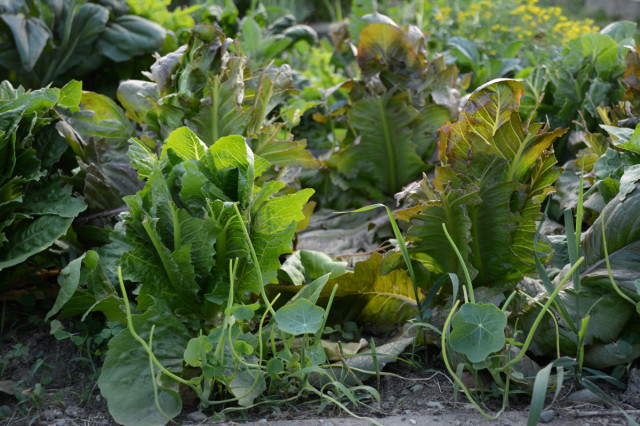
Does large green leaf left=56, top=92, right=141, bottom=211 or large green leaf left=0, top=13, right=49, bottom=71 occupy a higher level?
large green leaf left=0, top=13, right=49, bottom=71

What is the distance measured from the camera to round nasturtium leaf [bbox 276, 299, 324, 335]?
1.41m

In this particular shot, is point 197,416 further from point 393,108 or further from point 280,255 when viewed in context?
point 393,108

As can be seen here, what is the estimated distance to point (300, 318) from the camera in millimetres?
1441

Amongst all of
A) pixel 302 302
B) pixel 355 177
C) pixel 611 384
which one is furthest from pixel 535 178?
pixel 355 177

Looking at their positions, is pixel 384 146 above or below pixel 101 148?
below

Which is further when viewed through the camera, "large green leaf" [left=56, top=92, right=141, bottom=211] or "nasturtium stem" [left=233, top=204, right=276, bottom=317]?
"large green leaf" [left=56, top=92, right=141, bottom=211]

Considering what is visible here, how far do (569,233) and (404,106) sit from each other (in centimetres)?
125

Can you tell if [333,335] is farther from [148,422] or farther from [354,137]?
[354,137]

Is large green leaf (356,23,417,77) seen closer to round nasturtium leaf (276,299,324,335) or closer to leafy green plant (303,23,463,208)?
leafy green plant (303,23,463,208)

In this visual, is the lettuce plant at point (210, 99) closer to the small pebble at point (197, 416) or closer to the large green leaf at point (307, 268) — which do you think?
the large green leaf at point (307, 268)

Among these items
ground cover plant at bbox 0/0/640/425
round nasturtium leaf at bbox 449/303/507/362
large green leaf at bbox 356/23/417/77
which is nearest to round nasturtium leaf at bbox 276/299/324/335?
ground cover plant at bbox 0/0/640/425

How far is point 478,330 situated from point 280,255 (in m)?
0.81

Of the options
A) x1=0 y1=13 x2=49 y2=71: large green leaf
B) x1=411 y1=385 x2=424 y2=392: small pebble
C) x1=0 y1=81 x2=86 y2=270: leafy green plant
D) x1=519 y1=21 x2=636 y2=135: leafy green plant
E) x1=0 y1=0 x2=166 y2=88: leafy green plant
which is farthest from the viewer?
x1=0 y1=0 x2=166 y2=88: leafy green plant

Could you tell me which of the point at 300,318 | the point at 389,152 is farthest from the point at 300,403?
the point at 389,152
